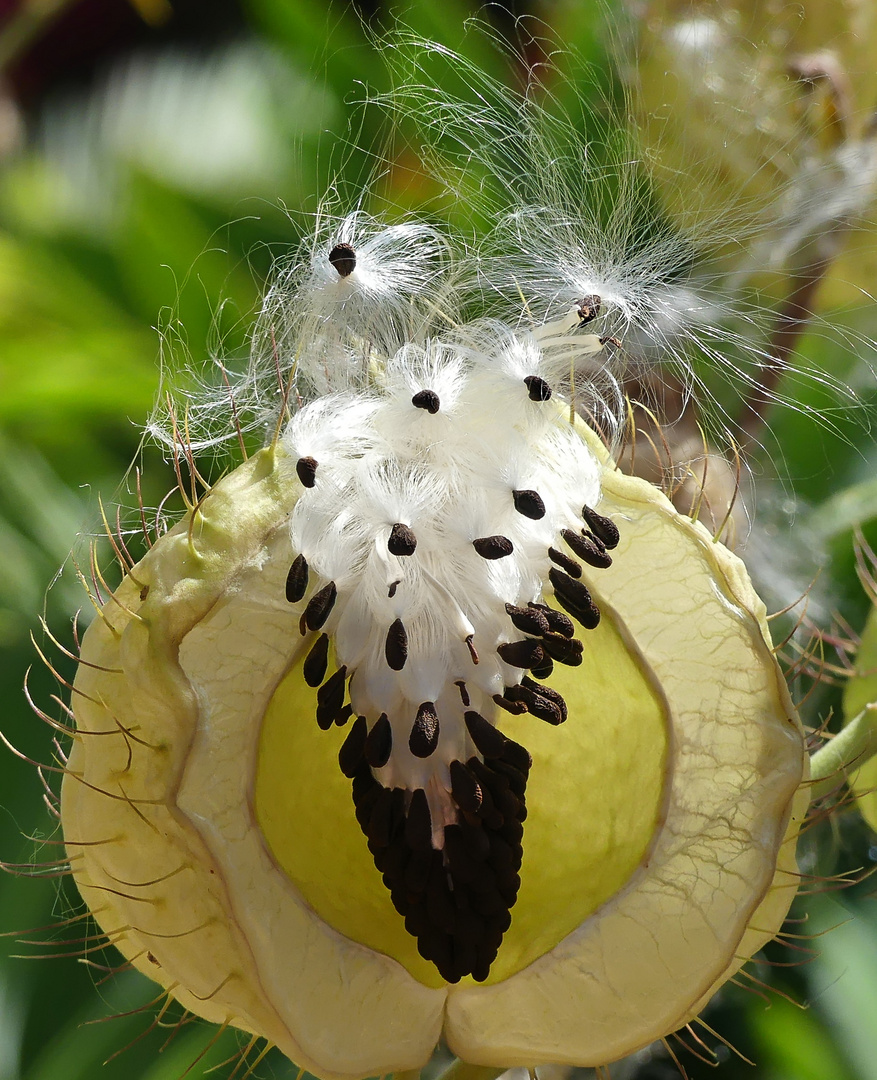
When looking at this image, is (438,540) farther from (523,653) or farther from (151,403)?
(151,403)

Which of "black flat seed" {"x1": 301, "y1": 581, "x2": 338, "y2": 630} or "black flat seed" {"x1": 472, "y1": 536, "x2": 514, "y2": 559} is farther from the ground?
"black flat seed" {"x1": 472, "y1": 536, "x2": 514, "y2": 559}

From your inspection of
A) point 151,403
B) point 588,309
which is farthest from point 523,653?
point 151,403

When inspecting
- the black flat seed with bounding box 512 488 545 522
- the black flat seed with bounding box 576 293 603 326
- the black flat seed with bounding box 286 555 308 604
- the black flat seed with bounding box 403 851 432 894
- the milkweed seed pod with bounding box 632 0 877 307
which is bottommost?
the black flat seed with bounding box 403 851 432 894

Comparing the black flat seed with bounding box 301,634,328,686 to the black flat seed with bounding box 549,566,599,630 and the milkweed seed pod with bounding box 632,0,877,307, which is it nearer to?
the black flat seed with bounding box 549,566,599,630

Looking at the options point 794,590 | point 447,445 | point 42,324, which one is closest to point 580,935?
point 447,445

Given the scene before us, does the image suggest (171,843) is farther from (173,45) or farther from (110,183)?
(173,45)

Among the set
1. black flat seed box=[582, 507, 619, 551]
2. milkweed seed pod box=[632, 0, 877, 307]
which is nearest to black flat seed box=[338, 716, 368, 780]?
black flat seed box=[582, 507, 619, 551]
